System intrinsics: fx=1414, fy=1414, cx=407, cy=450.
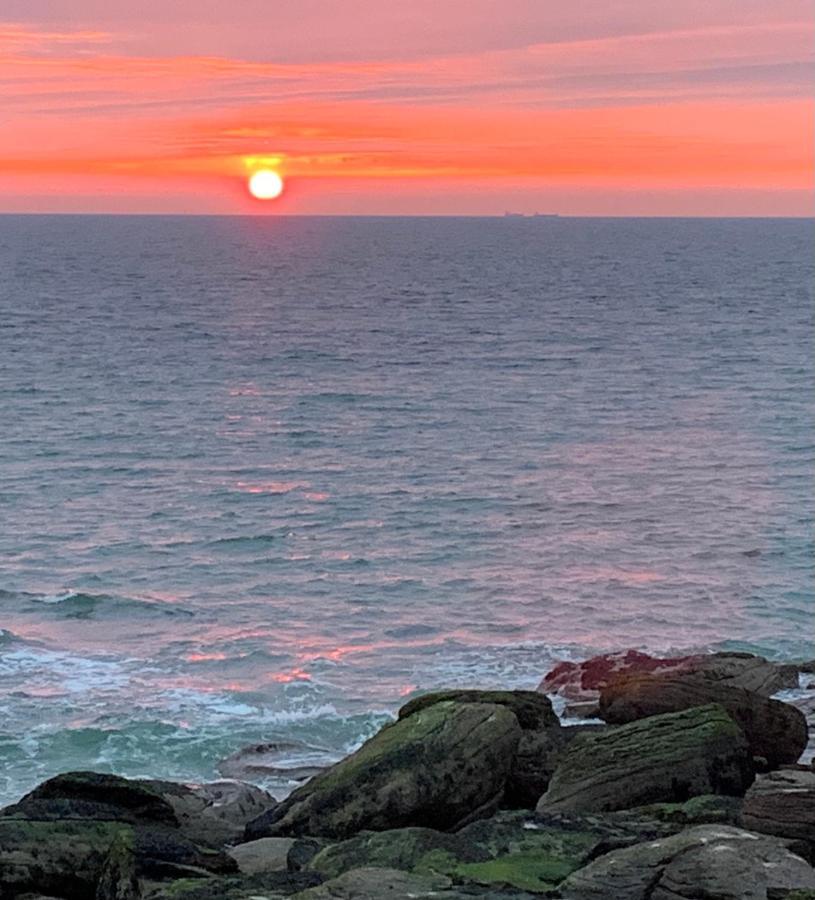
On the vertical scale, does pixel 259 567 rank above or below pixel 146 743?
above

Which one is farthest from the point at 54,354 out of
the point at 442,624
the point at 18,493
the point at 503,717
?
the point at 503,717

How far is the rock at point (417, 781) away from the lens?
17.4m

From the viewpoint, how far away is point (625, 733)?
18.2 metres

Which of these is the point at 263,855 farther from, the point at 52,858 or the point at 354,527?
the point at 354,527

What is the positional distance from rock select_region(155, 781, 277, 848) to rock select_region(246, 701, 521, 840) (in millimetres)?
613

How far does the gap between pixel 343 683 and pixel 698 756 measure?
14.9 metres

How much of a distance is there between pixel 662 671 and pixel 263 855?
33.6 ft

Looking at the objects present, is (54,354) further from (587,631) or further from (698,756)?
(698,756)

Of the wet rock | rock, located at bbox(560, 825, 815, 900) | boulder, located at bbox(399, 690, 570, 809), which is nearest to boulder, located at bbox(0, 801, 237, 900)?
the wet rock

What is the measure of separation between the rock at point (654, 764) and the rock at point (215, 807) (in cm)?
448

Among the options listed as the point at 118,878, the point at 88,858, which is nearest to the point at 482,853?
the point at 118,878

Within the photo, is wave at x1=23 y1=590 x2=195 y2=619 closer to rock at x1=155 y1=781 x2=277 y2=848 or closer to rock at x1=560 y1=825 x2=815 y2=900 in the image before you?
rock at x1=155 y1=781 x2=277 y2=848

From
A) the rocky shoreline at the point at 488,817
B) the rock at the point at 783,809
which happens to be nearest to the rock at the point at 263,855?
the rocky shoreline at the point at 488,817

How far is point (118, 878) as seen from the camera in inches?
566
